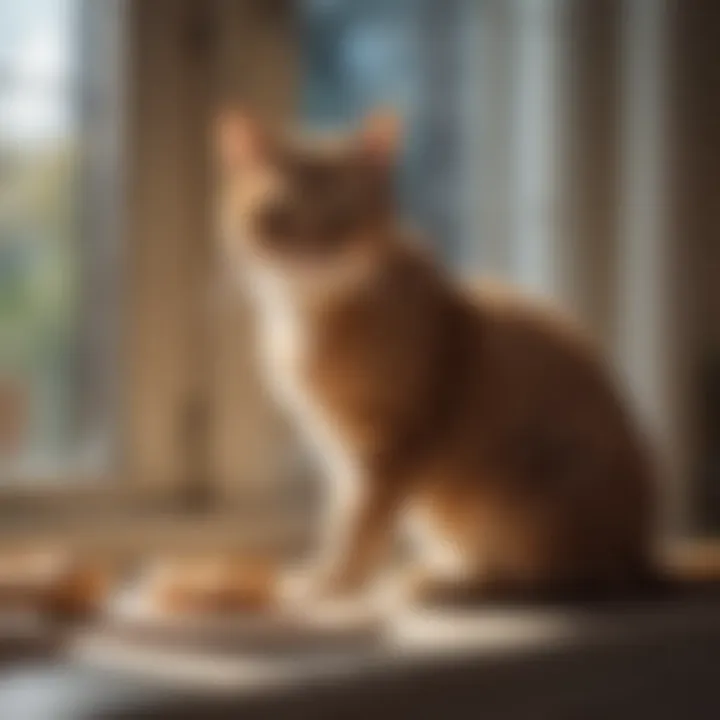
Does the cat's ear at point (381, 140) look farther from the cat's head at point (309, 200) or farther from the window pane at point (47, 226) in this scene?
the window pane at point (47, 226)

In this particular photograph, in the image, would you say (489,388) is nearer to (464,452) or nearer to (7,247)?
(464,452)

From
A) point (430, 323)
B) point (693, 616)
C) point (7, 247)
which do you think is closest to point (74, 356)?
point (7, 247)

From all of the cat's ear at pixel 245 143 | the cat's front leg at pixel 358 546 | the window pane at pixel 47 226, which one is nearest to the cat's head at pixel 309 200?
the cat's ear at pixel 245 143

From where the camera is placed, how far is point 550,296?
5.88ft

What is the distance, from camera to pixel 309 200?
1.27 metres

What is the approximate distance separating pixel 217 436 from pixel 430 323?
0.41 metres

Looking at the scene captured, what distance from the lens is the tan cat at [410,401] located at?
49.8 inches

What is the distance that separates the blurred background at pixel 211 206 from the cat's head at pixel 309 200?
27 cm

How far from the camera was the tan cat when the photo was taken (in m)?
1.27

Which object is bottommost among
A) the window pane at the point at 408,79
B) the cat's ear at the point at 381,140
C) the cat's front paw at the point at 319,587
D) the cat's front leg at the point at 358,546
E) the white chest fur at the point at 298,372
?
the cat's front paw at the point at 319,587

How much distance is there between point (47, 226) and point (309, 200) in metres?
0.42

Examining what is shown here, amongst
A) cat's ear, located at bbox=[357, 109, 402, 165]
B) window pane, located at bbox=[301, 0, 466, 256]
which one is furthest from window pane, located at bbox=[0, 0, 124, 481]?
cat's ear, located at bbox=[357, 109, 402, 165]

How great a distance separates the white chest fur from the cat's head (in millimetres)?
39

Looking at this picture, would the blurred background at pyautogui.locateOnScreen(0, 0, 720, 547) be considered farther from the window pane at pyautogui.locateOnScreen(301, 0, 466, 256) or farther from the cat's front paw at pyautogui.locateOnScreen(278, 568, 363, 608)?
the cat's front paw at pyautogui.locateOnScreen(278, 568, 363, 608)
